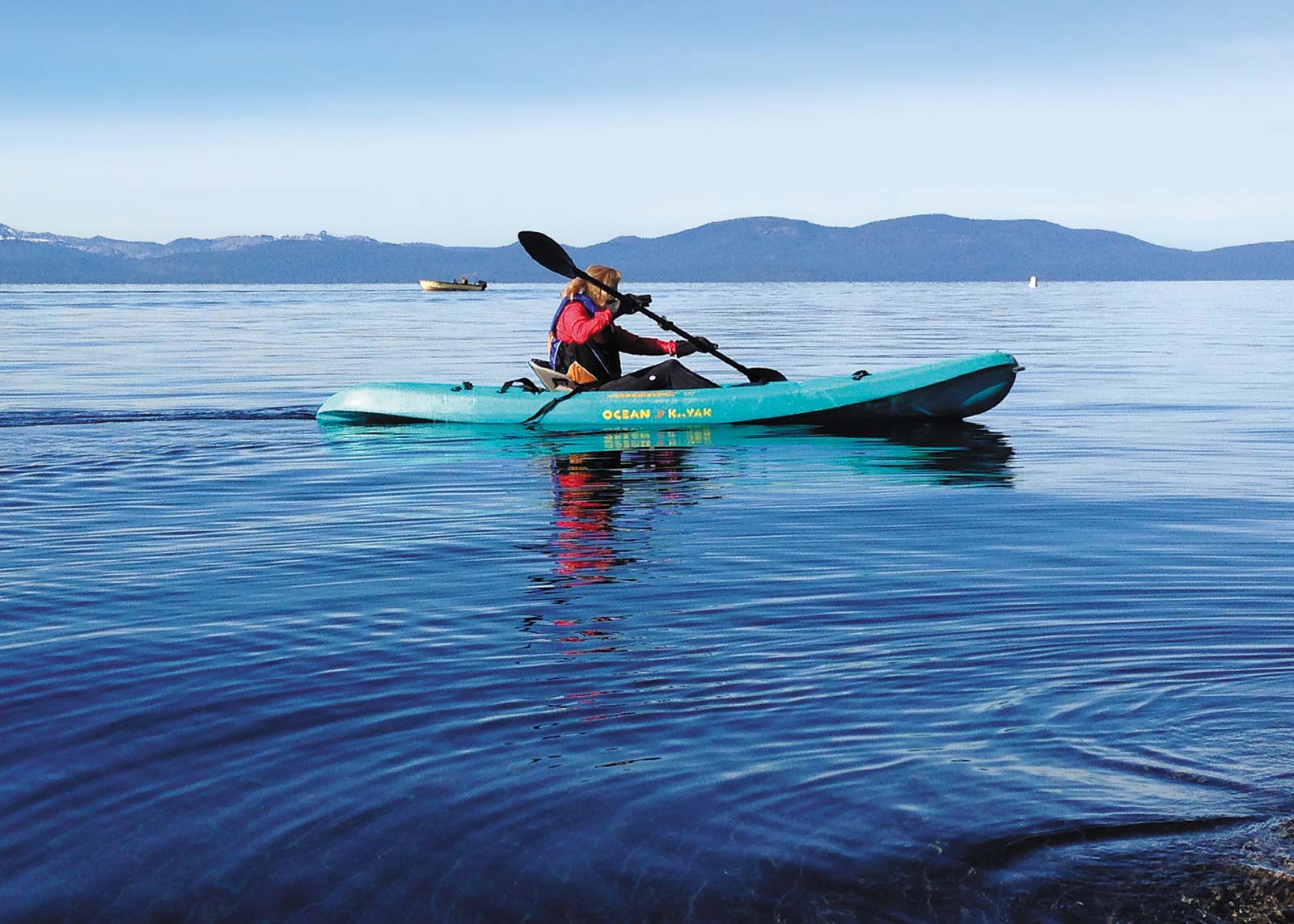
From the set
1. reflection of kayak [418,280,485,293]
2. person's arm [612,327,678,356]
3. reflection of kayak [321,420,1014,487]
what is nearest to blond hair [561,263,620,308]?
person's arm [612,327,678,356]

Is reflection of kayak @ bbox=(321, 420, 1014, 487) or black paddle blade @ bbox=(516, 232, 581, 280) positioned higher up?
black paddle blade @ bbox=(516, 232, 581, 280)

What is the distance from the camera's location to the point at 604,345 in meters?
14.9

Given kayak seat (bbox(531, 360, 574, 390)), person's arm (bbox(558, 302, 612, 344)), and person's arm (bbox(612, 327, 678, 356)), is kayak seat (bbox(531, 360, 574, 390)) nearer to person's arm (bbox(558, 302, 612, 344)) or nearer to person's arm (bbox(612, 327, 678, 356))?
person's arm (bbox(558, 302, 612, 344))

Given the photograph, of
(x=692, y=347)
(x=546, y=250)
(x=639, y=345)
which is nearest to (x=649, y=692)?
(x=692, y=347)

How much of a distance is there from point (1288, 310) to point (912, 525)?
63.9 m

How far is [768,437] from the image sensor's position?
14727 mm

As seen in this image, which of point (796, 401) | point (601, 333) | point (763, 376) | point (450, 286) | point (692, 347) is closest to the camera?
point (692, 347)

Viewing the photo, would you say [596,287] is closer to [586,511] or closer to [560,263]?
[560,263]

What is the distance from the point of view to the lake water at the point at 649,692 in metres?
3.86

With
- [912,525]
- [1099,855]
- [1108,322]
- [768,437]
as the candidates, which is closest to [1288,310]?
[1108,322]

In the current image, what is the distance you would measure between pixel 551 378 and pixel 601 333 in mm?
973

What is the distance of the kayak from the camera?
1491cm

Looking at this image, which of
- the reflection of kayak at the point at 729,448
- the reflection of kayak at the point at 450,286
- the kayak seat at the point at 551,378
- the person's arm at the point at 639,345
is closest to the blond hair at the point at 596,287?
the person's arm at the point at 639,345

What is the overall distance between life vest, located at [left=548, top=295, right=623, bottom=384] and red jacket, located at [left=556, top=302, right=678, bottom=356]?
0.37 feet
